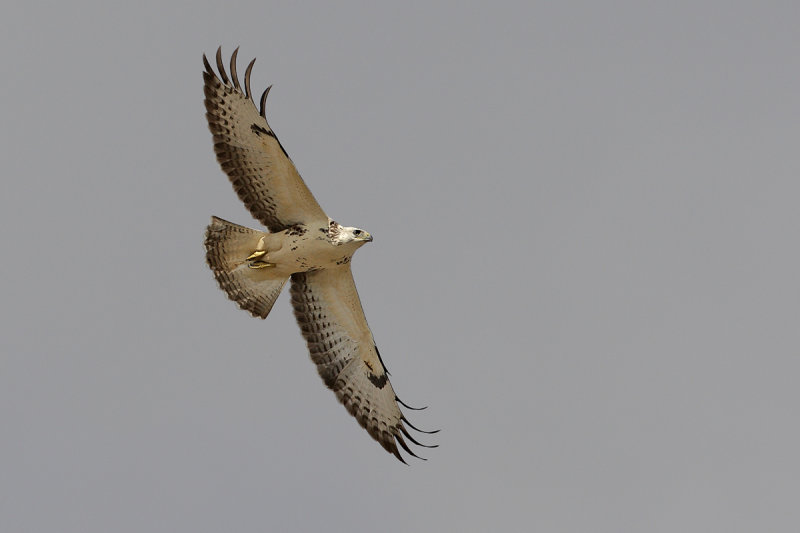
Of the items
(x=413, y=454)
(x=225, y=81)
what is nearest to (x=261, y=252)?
(x=225, y=81)

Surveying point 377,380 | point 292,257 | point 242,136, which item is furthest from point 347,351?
point 242,136

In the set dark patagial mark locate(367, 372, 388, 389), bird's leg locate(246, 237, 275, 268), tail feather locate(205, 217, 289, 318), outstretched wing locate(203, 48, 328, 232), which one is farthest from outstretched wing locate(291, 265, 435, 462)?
outstretched wing locate(203, 48, 328, 232)

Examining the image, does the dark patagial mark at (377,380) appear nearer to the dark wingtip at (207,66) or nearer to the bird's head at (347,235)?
the bird's head at (347,235)

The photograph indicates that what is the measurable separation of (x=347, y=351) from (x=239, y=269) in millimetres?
2081

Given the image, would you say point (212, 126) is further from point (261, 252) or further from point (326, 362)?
point (326, 362)

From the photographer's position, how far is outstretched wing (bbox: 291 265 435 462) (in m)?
21.2

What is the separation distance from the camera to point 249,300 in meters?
20.9

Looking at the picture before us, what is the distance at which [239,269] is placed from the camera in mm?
20703

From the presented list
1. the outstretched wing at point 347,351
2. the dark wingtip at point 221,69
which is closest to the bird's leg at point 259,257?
the outstretched wing at point 347,351

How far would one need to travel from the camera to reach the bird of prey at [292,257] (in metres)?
20.1

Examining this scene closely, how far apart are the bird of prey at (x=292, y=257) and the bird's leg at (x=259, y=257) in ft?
0.05

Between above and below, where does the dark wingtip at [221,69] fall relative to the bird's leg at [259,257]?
above

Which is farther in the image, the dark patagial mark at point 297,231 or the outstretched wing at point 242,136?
the dark patagial mark at point 297,231

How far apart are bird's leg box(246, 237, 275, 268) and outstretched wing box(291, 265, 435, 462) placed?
2.32ft
